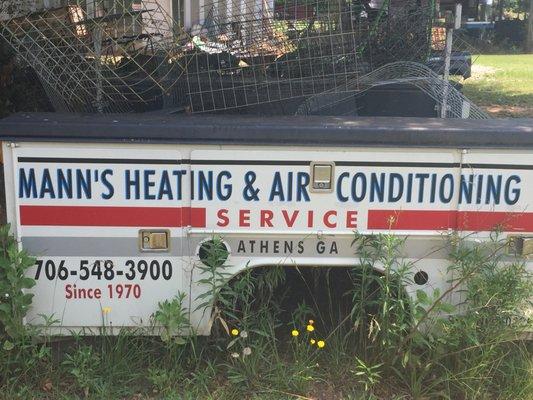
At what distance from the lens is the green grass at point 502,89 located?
442 inches

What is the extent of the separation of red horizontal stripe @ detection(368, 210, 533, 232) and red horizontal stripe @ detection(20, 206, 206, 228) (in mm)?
798

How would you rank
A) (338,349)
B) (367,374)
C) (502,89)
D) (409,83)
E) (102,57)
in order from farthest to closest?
1. (502,89)
2. (409,83)
3. (102,57)
4. (338,349)
5. (367,374)

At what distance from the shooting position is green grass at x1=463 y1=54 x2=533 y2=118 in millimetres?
11234

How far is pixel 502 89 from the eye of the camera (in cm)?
1426

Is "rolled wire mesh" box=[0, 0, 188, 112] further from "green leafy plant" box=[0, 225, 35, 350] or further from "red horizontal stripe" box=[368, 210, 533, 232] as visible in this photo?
"red horizontal stripe" box=[368, 210, 533, 232]

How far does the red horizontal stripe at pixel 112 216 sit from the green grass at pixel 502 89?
649 centimetres

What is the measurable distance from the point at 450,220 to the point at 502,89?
40.4 feet

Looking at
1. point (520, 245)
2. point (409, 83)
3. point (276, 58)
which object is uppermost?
point (276, 58)

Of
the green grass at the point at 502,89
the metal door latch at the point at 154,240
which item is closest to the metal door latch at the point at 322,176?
the metal door latch at the point at 154,240

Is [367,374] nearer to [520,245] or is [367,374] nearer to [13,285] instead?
[520,245]

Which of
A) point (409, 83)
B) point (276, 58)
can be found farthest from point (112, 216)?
point (409, 83)

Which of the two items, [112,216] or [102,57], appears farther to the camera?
[102,57]

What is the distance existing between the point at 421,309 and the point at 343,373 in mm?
528

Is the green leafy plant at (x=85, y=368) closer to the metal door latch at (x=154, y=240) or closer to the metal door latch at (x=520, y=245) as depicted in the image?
the metal door latch at (x=154, y=240)
